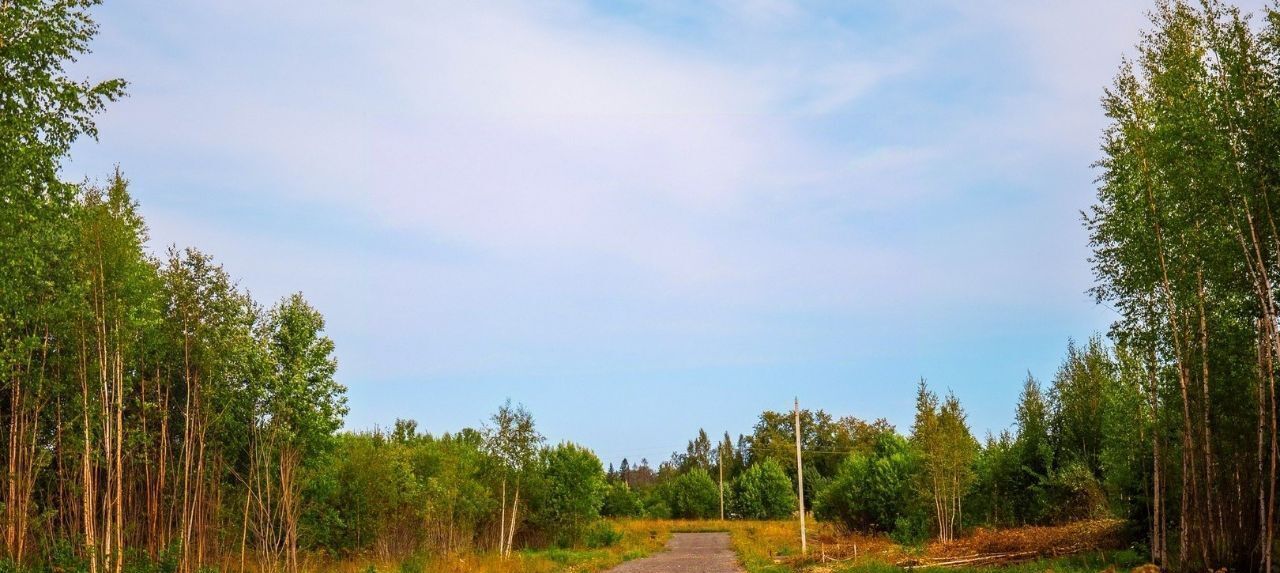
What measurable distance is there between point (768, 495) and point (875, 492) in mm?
32467

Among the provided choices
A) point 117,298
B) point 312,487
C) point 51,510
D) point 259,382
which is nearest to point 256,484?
point 312,487

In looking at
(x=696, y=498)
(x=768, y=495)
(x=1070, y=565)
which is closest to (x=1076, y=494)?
(x=1070, y=565)

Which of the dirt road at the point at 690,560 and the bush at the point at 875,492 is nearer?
the dirt road at the point at 690,560

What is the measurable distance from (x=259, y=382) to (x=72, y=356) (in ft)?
15.8

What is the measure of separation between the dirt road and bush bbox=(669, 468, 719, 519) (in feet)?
94.1

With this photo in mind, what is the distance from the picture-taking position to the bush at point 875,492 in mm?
39750

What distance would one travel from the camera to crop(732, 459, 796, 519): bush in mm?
72188

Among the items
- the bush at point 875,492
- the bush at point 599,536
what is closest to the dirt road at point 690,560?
the bush at point 599,536

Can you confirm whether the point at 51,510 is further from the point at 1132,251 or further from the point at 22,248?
the point at 1132,251

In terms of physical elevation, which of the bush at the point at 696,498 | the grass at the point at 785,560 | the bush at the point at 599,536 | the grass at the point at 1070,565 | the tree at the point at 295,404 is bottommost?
the bush at the point at 696,498

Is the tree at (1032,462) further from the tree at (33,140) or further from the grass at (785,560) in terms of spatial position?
the tree at (33,140)

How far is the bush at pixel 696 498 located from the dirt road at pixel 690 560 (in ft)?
94.1

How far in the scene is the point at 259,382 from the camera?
80.2 feet

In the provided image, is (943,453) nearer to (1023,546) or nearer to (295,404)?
(1023,546)
